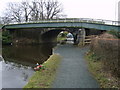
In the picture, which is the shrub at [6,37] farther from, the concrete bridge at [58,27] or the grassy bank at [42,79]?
the grassy bank at [42,79]

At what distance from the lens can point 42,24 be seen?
29.8 meters

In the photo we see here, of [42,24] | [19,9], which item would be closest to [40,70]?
[42,24]

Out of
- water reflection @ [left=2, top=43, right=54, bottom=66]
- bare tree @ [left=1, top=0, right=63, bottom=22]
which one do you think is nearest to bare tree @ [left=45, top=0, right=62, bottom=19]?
bare tree @ [left=1, top=0, right=63, bottom=22]

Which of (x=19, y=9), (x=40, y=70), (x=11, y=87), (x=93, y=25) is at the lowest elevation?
(x=11, y=87)

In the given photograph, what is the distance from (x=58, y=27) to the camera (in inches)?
1116

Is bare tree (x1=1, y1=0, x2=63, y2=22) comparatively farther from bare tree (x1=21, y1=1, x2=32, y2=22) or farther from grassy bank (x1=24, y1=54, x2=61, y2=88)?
grassy bank (x1=24, y1=54, x2=61, y2=88)

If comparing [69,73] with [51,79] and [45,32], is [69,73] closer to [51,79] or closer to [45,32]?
[51,79]

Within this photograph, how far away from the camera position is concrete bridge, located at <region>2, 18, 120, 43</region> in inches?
909

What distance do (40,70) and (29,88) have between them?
98.2 inches

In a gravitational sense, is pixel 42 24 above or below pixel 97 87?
above

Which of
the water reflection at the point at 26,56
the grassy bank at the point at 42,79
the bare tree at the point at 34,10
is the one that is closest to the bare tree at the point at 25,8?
the bare tree at the point at 34,10

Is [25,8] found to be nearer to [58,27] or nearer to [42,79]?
[58,27]

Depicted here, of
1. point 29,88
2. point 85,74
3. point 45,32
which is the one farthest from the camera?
point 45,32

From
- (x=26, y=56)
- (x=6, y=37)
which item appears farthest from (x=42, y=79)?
(x=6, y=37)
